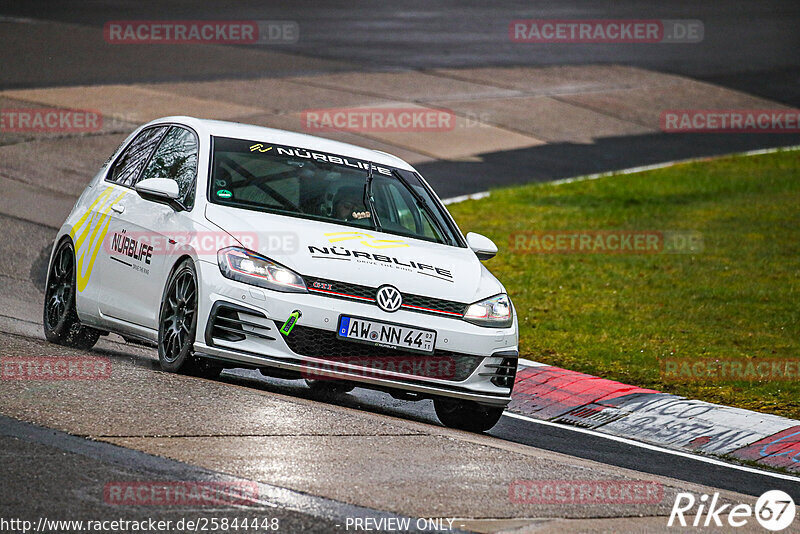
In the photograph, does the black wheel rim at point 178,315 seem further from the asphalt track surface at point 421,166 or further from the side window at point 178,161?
the side window at point 178,161

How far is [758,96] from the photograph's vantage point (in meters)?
28.7

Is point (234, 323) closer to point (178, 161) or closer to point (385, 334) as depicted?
point (385, 334)

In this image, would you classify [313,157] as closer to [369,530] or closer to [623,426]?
[623,426]

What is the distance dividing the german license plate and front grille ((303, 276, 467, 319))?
129 mm

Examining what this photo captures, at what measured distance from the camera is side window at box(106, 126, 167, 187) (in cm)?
953

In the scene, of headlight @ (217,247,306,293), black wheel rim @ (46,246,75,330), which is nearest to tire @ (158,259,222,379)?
headlight @ (217,247,306,293)

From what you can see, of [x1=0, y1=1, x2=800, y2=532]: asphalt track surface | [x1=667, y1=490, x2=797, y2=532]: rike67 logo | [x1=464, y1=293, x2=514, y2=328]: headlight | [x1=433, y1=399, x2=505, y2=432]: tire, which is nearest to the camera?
[x1=0, y1=1, x2=800, y2=532]: asphalt track surface

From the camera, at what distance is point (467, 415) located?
28.3 feet

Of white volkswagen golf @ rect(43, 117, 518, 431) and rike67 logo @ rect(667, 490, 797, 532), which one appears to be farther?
white volkswagen golf @ rect(43, 117, 518, 431)

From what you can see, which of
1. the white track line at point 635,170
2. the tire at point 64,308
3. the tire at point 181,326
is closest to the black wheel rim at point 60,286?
the tire at point 64,308

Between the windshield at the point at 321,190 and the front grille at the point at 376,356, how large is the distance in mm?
1047

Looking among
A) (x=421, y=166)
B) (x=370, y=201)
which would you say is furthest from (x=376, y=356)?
(x=421, y=166)

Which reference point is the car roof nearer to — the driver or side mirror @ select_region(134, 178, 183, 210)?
the driver

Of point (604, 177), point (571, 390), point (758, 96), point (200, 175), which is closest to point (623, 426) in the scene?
point (571, 390)
